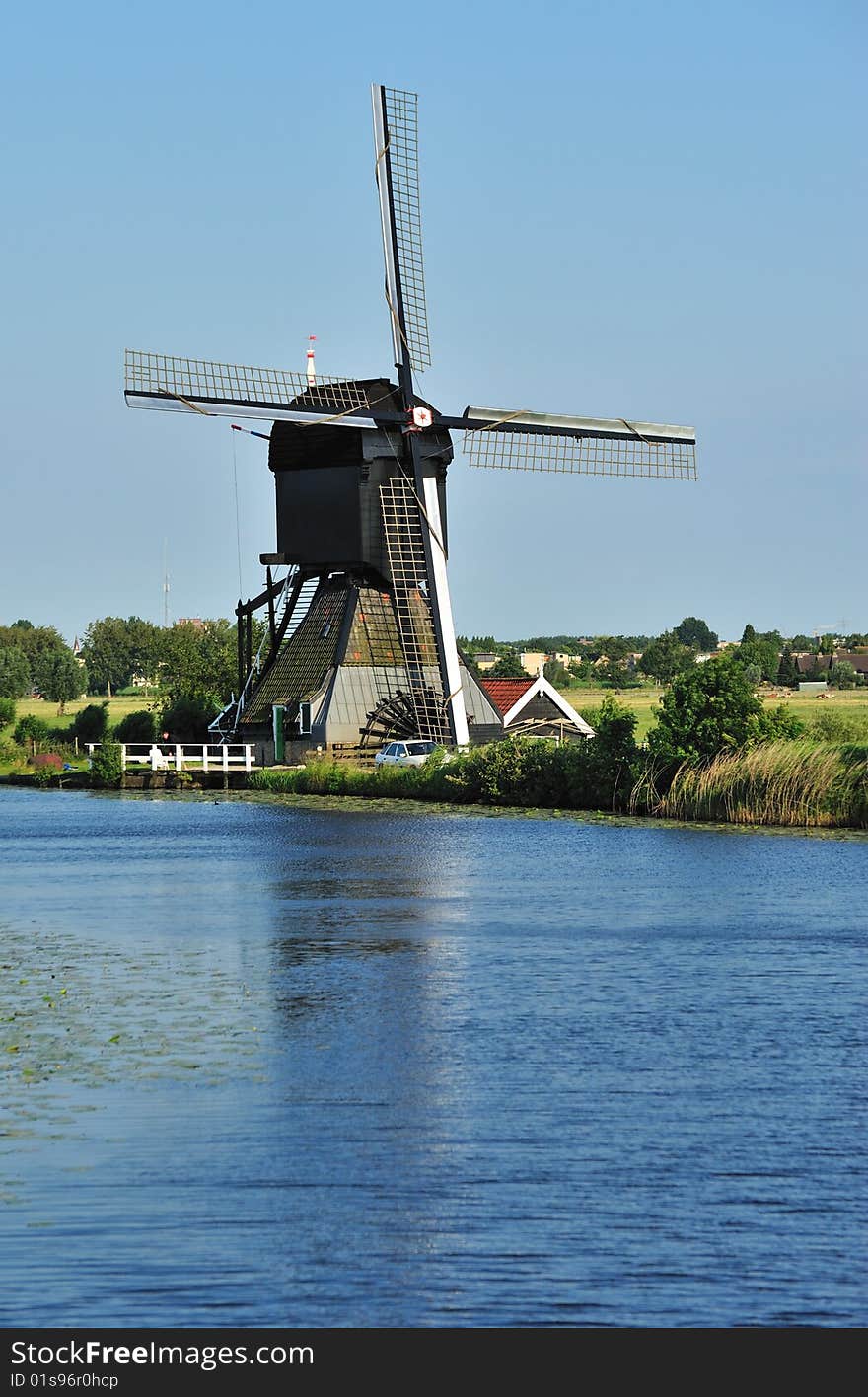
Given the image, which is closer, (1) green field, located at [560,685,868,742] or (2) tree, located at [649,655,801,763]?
(2) tree, located at [649,655,801,763]

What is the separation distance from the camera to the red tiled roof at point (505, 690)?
171ft

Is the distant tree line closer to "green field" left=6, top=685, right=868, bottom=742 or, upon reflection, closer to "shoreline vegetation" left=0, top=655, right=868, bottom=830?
"green field" left=6, top=685, right=868, bottom=742

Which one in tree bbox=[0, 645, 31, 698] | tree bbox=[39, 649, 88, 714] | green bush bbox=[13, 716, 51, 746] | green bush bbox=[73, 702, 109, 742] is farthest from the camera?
tree bbox=[0, 645, 31, 698]

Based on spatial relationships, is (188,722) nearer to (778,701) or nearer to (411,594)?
(411,594)

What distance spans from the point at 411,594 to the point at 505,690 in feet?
24.8

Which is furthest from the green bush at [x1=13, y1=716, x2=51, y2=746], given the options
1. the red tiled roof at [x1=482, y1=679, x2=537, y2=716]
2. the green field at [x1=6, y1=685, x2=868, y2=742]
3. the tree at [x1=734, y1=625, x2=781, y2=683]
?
the tree at [x1=734, y1=625, x2=781, y2=683]

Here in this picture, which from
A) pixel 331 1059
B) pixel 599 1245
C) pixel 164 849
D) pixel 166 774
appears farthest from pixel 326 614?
pixel 599 1245

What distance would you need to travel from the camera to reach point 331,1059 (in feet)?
45.1

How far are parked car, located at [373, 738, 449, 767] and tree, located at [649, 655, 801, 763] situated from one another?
9120 mm

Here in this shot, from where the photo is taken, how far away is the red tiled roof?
2052 inches

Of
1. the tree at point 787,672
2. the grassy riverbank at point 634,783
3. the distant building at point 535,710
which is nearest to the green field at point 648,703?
the distant building at point 535,710

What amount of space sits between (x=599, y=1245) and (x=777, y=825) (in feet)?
82.9

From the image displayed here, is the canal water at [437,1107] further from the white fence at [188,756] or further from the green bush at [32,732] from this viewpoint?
the green bush at [32,732]

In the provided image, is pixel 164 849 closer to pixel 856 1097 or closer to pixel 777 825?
pixel 777 825
